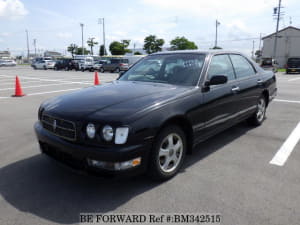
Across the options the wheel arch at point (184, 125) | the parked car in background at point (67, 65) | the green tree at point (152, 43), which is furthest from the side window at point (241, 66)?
the green tree at point (152, 43)

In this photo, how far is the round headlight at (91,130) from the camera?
A: 8.80 ft

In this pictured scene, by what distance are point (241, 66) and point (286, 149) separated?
168cm

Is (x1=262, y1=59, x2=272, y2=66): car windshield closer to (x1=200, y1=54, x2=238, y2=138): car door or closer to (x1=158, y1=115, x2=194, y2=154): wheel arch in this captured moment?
(x1=200, y1=54, x2=238, y2=138): car door

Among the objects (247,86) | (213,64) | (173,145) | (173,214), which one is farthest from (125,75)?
(173,214)

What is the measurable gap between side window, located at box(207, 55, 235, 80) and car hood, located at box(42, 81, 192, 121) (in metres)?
0.70

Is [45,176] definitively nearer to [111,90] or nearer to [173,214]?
[111,90]

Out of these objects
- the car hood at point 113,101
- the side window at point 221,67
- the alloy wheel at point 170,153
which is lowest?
the alloy wheel at point 170,153

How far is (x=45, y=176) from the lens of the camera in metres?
3.36

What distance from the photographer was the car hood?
279 centimetres

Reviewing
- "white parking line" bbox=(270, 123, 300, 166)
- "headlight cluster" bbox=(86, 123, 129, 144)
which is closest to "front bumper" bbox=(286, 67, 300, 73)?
"white parking line" bbox=(270, 123, 300, 166)

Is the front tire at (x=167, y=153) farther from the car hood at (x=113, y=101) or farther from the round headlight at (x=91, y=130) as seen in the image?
the round headlight at (x=91, y=130)

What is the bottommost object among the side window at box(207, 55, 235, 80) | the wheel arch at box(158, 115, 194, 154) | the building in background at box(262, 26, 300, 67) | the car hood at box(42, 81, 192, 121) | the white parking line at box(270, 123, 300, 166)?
the white parking line at box(270, 123, 300, 166)

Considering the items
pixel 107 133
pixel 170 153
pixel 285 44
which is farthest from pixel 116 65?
pixel 285 44

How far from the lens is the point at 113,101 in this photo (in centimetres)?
306
